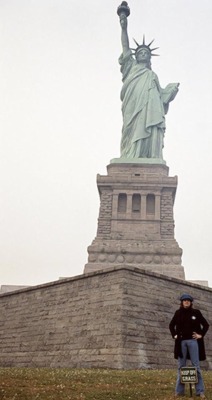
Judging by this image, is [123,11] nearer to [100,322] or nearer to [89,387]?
[100,322]

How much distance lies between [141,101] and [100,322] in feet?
86.6

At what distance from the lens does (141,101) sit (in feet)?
124

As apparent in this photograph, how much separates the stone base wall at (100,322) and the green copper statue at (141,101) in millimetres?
20251

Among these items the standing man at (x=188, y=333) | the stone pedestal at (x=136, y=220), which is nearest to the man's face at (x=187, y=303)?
the standing man at (x=188, y=333)

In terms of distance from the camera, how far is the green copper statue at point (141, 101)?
120 feet

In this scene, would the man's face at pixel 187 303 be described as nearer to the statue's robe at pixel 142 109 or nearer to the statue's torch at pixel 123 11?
the statue's robe at pixel 142 109

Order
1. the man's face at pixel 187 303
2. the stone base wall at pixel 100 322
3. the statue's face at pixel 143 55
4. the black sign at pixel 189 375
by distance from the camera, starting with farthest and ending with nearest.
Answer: the statue's face at pixel 143 55 → the stone base wall at pixel 100 322 → the man's face at pixel 187 303 → the black sign at pixel 189 375

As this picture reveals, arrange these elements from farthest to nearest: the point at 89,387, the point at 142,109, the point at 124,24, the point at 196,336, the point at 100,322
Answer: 1. the point at 124,24
2. the point at 142,109
3. the point at 100,322
4. the point at 89,387
5. the point at 196,336

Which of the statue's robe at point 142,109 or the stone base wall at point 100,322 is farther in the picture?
the statue's robe at point 142,109

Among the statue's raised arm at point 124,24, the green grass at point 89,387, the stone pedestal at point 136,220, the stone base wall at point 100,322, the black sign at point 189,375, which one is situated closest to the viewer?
the black sign at point 189,375

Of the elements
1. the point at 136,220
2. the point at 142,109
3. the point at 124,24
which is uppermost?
the point at 124,24

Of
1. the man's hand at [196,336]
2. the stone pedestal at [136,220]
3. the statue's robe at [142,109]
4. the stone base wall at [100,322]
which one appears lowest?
the man's hand at [196,336]

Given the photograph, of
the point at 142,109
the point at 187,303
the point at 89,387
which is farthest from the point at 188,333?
the point at 142,109

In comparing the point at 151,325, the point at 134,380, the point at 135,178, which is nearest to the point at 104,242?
the point at 135,178
